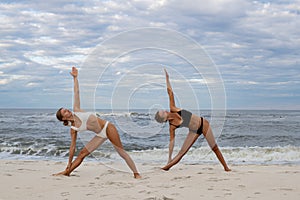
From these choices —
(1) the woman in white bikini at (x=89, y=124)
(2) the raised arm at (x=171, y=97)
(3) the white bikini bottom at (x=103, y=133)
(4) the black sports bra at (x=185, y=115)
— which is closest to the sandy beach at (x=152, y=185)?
(1) the woman in white bikini at (x=89, y=124)

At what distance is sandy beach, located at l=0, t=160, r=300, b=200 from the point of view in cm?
558

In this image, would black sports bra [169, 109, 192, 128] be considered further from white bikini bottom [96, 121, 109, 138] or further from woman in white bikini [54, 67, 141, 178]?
white bikini bottom [96, 121, 109, 138]

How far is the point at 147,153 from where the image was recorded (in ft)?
44.4

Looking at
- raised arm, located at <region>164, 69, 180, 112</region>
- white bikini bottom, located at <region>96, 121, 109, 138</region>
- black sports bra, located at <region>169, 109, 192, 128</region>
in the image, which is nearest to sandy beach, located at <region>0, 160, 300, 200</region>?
white bikini bottom, located at <region>96, 121, 109, 138</region>

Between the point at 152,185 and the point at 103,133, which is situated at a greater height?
the point at 103,133

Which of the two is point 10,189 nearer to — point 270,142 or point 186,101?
point 186,101

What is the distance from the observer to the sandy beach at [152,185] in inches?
220

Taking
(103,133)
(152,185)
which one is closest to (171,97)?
(103,133)

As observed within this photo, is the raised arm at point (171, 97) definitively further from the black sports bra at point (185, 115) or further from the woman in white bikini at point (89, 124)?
the woman in white bikini at point (89, 124)

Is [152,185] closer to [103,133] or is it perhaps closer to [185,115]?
[103,133]

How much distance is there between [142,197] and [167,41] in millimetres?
3551

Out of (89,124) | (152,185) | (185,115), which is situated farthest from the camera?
(185,115)

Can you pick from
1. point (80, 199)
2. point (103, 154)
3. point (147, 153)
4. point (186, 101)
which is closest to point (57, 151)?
point (103, 154)

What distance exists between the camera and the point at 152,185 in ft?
20.9
